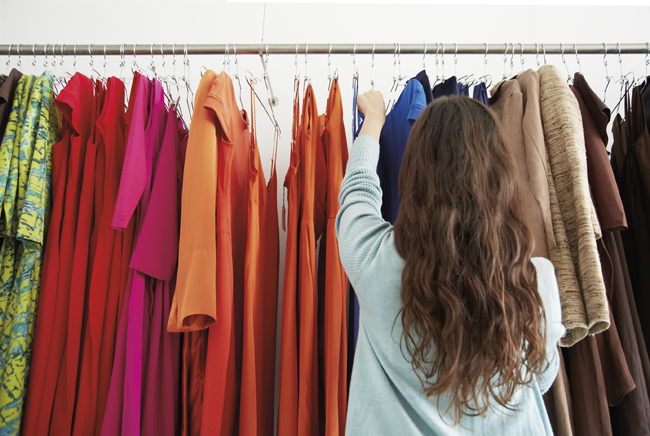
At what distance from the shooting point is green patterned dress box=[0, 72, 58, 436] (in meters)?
0.99

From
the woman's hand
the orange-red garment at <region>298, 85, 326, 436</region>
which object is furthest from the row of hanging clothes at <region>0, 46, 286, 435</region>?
the woman's hand

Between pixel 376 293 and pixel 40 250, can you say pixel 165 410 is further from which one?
pixel 376 293

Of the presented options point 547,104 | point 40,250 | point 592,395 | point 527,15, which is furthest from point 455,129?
point 527,15

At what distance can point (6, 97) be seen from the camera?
113 centimetres

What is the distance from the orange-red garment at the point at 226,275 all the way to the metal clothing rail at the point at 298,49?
0.76 ft

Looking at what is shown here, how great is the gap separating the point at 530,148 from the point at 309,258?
2.10ft

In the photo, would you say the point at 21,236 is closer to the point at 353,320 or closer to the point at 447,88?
the point at 353,320

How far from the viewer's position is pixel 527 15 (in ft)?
5.55

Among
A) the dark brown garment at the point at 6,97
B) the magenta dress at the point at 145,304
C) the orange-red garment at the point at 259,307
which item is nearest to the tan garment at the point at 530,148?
the orange-red garment at the point at 259,307

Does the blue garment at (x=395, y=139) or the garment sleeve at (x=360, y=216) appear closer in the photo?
the garment sleeve at (x=360, y=216)

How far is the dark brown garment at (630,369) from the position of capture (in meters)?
0.92

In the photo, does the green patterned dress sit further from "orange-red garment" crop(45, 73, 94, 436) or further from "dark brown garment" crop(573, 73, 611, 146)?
"dark brown garment" crop(573, 73, 611, 146)

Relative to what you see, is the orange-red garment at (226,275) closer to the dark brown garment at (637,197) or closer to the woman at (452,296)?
the woman at (452,296)

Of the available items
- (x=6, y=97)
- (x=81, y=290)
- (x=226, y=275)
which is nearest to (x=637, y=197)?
(x=226, y=275)
